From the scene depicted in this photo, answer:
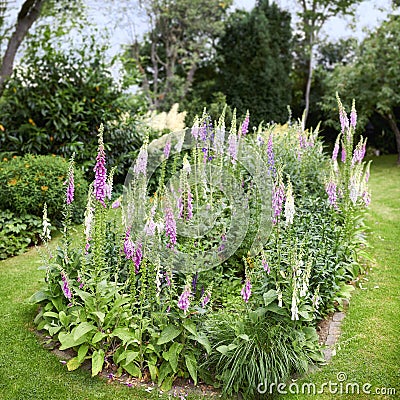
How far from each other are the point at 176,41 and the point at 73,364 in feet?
45.8

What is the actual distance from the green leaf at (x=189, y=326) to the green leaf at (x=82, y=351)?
2.26 feet

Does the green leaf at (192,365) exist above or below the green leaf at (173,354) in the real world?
below

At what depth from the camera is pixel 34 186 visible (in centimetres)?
606

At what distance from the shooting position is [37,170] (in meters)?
6.32

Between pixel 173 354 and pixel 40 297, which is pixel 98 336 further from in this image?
pixel 40 297

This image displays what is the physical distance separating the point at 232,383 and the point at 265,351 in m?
0.31

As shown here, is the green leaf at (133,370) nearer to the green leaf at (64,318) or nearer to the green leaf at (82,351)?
the green leaf at (82,351)

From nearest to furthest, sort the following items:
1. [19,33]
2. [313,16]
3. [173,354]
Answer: [173,354]
[19,33]
[313,16]

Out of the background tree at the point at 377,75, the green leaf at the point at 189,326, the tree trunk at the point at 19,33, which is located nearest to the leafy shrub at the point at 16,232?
the green leaf at the point at 189,326

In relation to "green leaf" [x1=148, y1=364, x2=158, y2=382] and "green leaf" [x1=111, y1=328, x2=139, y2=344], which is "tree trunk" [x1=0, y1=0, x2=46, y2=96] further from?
"green leaf" [x1=148, y1=364, x2=158, y2=382]

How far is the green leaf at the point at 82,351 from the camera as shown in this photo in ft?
10.4

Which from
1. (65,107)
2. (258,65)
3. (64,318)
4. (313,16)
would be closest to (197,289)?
(64,318)

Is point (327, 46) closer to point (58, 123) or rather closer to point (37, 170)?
point (58, 123)

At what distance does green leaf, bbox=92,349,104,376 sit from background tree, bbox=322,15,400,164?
9.22 m
